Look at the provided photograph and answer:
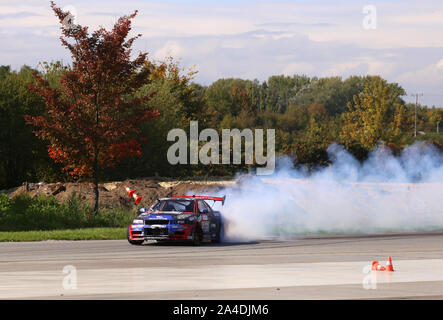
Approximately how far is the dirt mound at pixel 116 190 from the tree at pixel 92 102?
3908mm

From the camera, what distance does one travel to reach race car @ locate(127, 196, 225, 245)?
2444cm

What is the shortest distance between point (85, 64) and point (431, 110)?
13628 centimetres

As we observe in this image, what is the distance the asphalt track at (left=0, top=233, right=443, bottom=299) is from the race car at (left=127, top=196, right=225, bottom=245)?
0.43 m

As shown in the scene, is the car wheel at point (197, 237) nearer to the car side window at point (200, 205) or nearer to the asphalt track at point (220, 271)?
the asphalt track at point (220, 271)

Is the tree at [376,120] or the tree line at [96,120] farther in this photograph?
the tree at [376,120]

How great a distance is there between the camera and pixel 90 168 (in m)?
33.8

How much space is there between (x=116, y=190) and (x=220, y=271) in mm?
22980

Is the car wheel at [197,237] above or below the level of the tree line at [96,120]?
below

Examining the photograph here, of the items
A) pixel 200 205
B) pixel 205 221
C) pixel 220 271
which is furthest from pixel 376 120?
pixel 220 271

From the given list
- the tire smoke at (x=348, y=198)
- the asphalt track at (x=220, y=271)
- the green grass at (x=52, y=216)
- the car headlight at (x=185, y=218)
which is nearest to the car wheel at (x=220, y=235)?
the asphalt track at (x=220, y=271)

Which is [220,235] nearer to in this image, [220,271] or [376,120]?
[220,271]

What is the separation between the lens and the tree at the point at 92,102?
3291cm
